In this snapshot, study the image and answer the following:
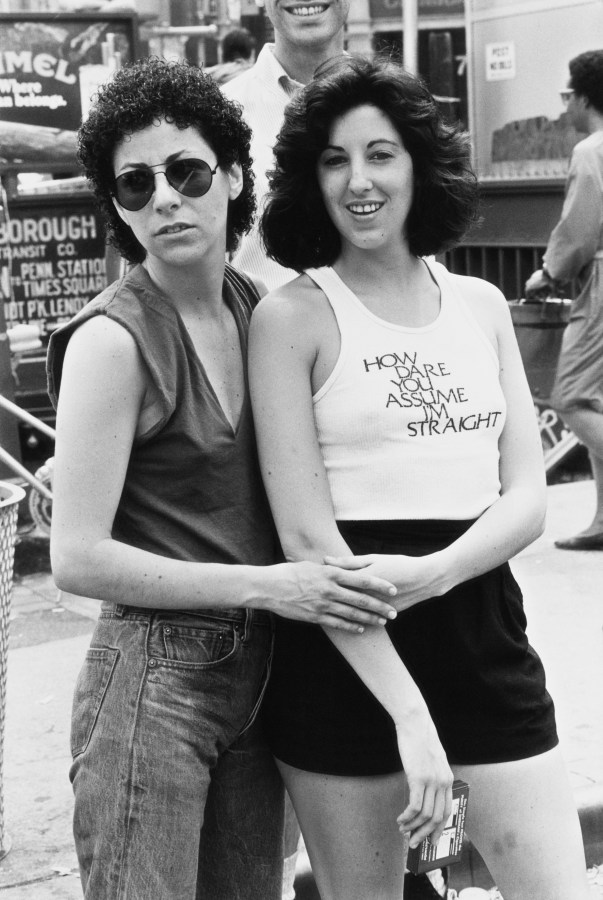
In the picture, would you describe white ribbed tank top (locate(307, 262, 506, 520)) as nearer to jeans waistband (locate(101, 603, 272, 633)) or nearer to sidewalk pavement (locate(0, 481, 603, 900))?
jeans waistband (locate(101, 603, 272, 633))

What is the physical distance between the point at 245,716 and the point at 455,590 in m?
0.40

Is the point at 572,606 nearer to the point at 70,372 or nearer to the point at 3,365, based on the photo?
the point at 3,365

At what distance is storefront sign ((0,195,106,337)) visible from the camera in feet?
21.9

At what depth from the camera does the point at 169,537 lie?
2.09 m

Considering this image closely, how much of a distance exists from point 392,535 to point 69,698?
2569mm

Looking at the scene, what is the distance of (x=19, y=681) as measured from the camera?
4727 millimetres

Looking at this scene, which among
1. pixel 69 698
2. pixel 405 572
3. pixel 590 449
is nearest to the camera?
pixel 405 572

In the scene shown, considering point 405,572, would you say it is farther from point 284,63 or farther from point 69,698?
point 69,698

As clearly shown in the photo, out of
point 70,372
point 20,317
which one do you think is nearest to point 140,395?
point 70,372

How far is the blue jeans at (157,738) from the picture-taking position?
2.02 metres

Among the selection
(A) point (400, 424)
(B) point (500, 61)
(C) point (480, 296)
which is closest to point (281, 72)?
(C) point (480, 296)

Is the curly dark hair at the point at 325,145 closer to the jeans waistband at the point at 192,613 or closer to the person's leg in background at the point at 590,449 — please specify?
the jeans waistband at the point at 192,613

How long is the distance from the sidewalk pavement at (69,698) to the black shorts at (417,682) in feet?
4.22

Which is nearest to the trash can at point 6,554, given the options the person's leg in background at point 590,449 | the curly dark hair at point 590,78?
the person's leg in background at point 590,449
